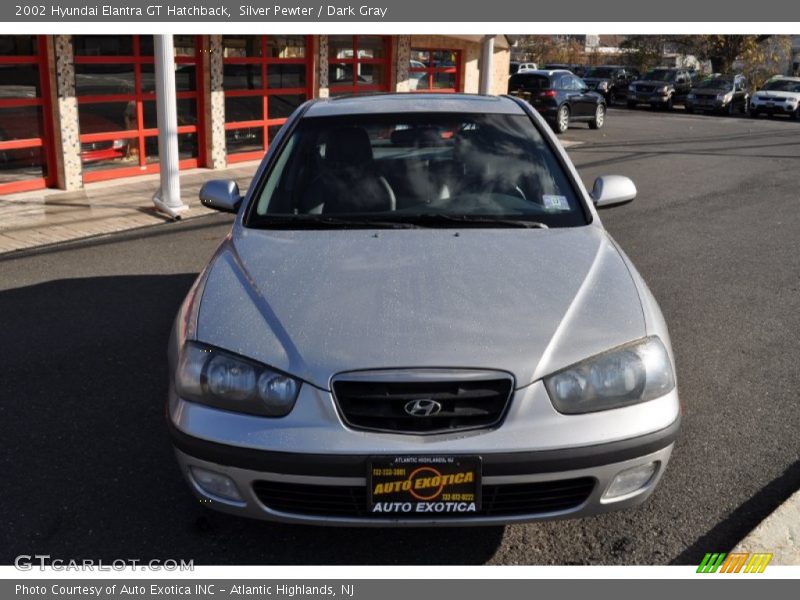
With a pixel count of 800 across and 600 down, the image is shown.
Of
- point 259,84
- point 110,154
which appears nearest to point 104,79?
point 110,154

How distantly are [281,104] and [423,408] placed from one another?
12435mm

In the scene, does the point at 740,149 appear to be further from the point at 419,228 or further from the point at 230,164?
the point at 419,228

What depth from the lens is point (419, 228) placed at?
371cm

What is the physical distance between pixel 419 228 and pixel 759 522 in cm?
185

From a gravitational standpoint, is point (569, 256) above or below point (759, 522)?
above

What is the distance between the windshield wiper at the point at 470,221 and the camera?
376cm

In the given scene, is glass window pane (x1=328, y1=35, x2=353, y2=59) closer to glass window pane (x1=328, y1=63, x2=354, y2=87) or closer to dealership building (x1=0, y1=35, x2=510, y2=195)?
dealership building (x1=0, y1=35, x2=510, y2=195)

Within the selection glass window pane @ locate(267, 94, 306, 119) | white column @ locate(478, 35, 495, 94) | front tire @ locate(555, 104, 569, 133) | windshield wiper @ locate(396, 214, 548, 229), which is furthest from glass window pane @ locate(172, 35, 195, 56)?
front tire @ locate(555, 104, 569, 133)

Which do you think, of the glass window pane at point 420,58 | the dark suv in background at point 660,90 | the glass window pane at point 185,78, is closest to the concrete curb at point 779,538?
the glass window pane at point 185,78

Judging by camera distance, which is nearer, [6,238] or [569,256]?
[569,256]

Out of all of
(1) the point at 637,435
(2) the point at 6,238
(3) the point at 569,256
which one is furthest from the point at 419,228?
(2) the point at 6,238

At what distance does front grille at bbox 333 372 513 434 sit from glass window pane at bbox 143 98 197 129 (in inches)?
415

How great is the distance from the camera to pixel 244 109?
13.7 m

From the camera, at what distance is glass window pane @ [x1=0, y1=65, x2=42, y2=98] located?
1028 cm
